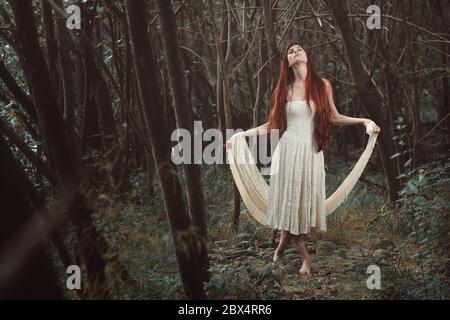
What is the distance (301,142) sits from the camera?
15.5 feet

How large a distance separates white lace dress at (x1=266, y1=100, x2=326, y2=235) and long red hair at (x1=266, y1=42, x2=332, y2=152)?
47mm

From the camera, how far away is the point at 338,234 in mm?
6035

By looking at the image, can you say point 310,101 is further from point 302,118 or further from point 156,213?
point 156,213

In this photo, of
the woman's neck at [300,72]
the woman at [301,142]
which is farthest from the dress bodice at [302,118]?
the woman's neck at [300,72]

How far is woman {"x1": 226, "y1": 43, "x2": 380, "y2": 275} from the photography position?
4703 millimetres

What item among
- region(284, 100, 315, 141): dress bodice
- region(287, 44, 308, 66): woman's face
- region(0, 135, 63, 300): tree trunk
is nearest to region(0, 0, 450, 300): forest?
region(0, 135, 63, 300): tree trunk

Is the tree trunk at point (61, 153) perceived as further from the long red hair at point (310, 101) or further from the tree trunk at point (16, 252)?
the long red hair at point (310, 101)

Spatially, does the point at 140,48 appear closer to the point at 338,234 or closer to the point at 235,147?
the point at 235,147

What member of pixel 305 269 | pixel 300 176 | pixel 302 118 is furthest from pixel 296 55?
pixel 305 269

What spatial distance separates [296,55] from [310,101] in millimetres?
392
